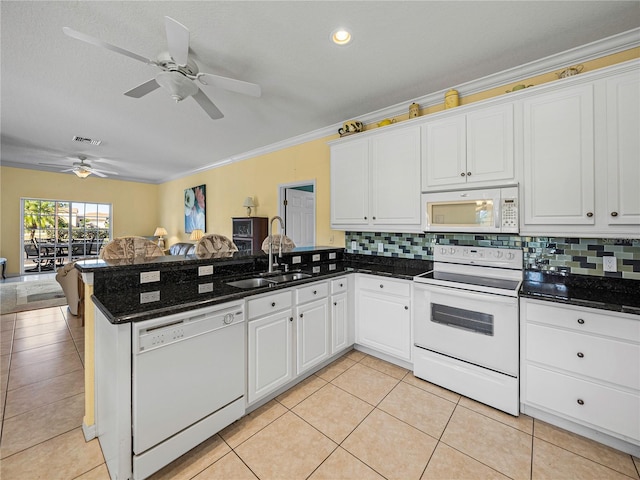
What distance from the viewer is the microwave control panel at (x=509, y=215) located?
2154 millimetres

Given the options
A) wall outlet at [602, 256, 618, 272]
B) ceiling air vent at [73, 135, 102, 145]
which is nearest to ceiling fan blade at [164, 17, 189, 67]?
wall outlet at [602, 256, 618, 272]

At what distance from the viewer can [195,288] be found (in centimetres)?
194

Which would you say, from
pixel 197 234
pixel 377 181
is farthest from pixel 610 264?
pixel 197 234

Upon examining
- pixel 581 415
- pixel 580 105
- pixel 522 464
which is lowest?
pixel 522 464

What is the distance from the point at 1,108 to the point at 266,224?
361 cm

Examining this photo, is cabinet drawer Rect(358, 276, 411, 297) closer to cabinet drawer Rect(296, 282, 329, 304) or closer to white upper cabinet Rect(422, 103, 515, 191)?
cabinet drawer Rect(296, 282, 329, 304)

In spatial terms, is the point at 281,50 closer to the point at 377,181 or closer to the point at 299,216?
the point at 377,181

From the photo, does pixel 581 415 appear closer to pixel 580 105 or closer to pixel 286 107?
pixel 580 105

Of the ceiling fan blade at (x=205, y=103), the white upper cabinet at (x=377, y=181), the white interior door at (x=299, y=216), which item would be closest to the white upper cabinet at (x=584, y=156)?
the white upper cabinet at (x=377, y=181)

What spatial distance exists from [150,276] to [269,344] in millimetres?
984

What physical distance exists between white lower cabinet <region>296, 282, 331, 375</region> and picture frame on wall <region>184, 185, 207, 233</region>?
4.93m

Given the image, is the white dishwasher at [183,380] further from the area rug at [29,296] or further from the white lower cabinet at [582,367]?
the area rug at [29,296]

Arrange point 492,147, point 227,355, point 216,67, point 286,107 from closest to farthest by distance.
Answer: point 227,355
point 492,147
point 216,67
point 286,107

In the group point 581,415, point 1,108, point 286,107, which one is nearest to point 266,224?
point 286,107
